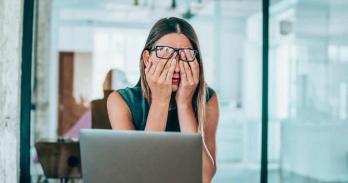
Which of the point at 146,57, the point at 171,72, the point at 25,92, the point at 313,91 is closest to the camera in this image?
the point at 171,72

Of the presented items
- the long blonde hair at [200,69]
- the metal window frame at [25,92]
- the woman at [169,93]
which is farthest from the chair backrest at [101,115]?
the metal window frame at [25,92]

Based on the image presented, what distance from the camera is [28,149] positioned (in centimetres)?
228

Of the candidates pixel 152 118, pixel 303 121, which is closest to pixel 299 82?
pixel 303 121

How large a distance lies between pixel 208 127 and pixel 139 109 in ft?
1.23

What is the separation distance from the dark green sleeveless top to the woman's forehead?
0.26 meters

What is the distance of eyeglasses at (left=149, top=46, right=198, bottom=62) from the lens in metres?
2.04

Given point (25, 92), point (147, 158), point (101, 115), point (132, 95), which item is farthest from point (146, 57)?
point (147, 158)

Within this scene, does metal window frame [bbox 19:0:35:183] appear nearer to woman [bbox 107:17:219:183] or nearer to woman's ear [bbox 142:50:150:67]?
woman [bbox 107:17:219:183]

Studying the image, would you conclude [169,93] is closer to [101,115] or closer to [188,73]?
[188,73]

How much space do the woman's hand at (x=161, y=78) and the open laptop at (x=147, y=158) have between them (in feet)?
2.01

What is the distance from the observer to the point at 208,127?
2172 mm

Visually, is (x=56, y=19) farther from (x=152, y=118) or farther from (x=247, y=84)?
(x=152, y=118)

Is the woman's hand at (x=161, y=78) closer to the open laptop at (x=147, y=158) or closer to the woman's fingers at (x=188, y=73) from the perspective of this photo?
the woman's fingers at (x=188, y=73)

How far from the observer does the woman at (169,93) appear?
2.04 m
